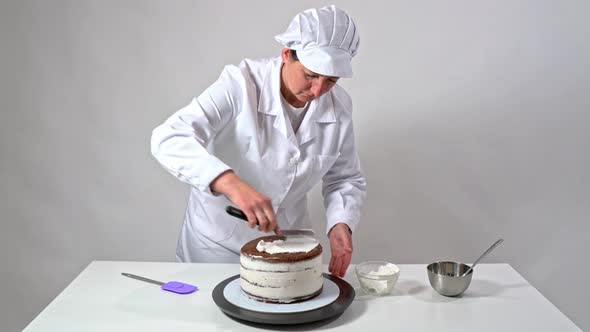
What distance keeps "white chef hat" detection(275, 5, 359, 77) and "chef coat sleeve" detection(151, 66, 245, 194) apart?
0.77 feet

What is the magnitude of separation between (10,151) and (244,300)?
73.0 inches

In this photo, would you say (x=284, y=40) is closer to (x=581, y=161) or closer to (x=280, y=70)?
(x=280, y=70)

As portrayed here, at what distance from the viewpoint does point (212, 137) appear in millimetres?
1912

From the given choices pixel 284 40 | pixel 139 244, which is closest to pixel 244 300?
pixel 284 40

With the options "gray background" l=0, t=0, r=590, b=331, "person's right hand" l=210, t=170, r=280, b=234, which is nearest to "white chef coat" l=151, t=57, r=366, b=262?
"person's right hand" l=210, t=170, r=280, b=234

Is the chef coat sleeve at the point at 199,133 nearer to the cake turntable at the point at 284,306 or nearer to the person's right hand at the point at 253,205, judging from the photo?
the person's right hand at the point at 253,205

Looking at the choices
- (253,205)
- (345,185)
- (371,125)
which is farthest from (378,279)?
(371,125)

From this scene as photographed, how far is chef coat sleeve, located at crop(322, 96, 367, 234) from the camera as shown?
2043 millimetres

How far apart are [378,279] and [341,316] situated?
0.54 ft

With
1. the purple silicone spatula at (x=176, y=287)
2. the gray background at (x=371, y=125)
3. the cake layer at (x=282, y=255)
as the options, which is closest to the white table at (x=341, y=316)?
the purple silicone spatula at (x=176, y=287)

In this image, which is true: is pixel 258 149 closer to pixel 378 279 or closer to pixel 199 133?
pixel 199 133

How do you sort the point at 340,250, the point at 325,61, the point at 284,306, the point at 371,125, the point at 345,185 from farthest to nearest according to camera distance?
the point at 371,125, the point at 345,185, the point at 340,250, the point at 325,61, the point at 284,306

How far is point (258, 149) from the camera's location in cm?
196

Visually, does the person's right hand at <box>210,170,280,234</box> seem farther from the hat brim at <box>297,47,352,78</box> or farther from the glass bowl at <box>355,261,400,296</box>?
the hat brim at <box>297,47,352,78</box>
